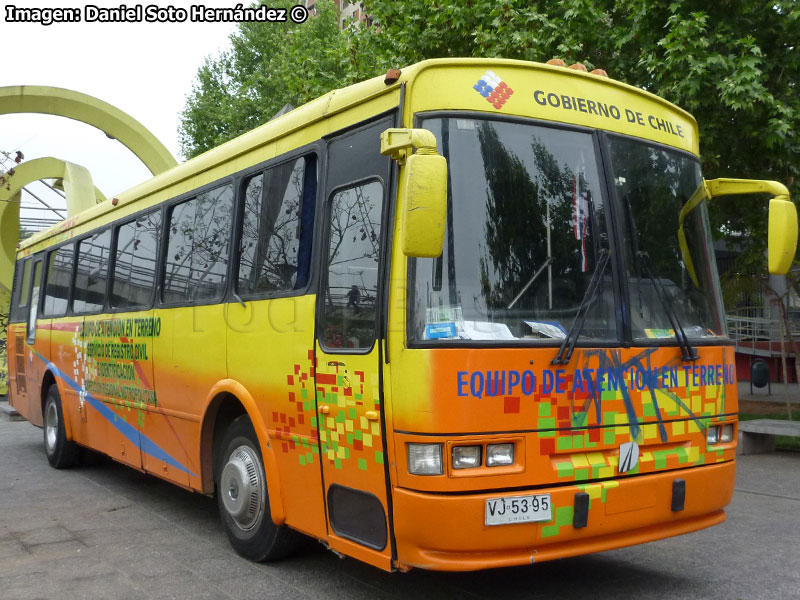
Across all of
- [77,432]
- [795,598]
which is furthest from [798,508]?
[77,432]

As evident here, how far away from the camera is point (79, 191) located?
2150 cm

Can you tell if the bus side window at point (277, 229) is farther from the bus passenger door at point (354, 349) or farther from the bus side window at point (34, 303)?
the bus side window at point (34, 303)

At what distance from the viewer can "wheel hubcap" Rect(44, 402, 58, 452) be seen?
10648mm

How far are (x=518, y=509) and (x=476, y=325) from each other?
92cm

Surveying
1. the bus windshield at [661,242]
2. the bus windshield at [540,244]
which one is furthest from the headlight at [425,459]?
the bus windshield at [661,242]

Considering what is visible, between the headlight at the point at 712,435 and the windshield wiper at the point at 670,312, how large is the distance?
0.46 meters

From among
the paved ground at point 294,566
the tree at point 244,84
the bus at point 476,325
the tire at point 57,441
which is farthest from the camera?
the tree at point 244,84

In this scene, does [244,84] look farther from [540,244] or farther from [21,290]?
[540,244]

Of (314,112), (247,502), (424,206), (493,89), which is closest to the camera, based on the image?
(424,206)

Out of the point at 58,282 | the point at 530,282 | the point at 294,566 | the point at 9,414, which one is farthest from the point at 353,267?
the point at 9,414

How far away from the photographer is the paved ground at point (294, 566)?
5289mm

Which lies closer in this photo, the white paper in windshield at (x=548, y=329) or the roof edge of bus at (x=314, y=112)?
the white paper in windshield at (x=548, y=329)

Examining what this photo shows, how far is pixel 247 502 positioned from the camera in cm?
591

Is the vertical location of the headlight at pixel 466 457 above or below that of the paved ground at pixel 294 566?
above
